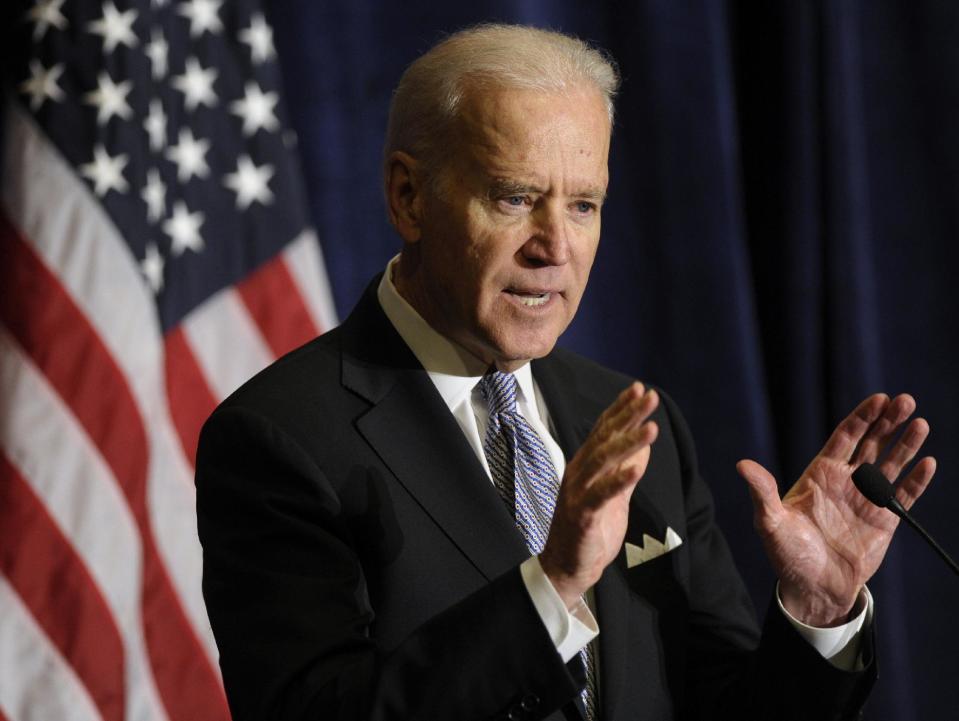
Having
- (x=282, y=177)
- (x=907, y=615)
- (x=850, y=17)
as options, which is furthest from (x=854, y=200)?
(x=282, y=177)

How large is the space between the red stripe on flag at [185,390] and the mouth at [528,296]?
108 cm

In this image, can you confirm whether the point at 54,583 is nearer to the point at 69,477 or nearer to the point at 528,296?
the point at 69,477

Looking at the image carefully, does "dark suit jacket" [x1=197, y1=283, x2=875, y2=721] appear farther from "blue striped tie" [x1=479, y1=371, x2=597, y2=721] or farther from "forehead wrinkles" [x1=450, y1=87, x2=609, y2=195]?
"forehead wrinkles" [x1=450, y1=87, x2=609, y2=195]

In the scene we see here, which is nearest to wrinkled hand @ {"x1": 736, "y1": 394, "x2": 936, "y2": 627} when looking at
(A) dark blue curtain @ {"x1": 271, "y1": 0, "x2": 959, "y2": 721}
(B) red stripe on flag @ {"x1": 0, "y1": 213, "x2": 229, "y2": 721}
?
(B) red stripe on flag @ {"x1": 0, "y1": 213, "x2": 229, "y2": 721}

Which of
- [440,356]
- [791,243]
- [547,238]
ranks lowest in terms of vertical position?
[791,243]

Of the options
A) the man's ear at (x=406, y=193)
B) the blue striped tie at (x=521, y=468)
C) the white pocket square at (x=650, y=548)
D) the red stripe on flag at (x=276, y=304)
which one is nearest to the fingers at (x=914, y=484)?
the white pocket square at (x=650, y=548)

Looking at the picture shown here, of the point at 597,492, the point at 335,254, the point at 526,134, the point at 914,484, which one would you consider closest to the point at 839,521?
the point at 914,484

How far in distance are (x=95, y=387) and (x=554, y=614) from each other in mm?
1243

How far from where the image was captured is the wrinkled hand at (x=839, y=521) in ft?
5.19

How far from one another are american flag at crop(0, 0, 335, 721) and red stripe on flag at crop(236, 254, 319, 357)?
0.15 m

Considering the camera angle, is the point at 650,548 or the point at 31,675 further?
the point at 31,675

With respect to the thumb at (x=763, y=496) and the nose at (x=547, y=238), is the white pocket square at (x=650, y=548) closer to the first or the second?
the thumb at (x=763, y=496)

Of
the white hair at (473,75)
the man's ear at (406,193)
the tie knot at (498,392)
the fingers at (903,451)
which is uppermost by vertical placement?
the white hair at (473,75)

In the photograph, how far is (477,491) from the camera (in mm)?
1523
